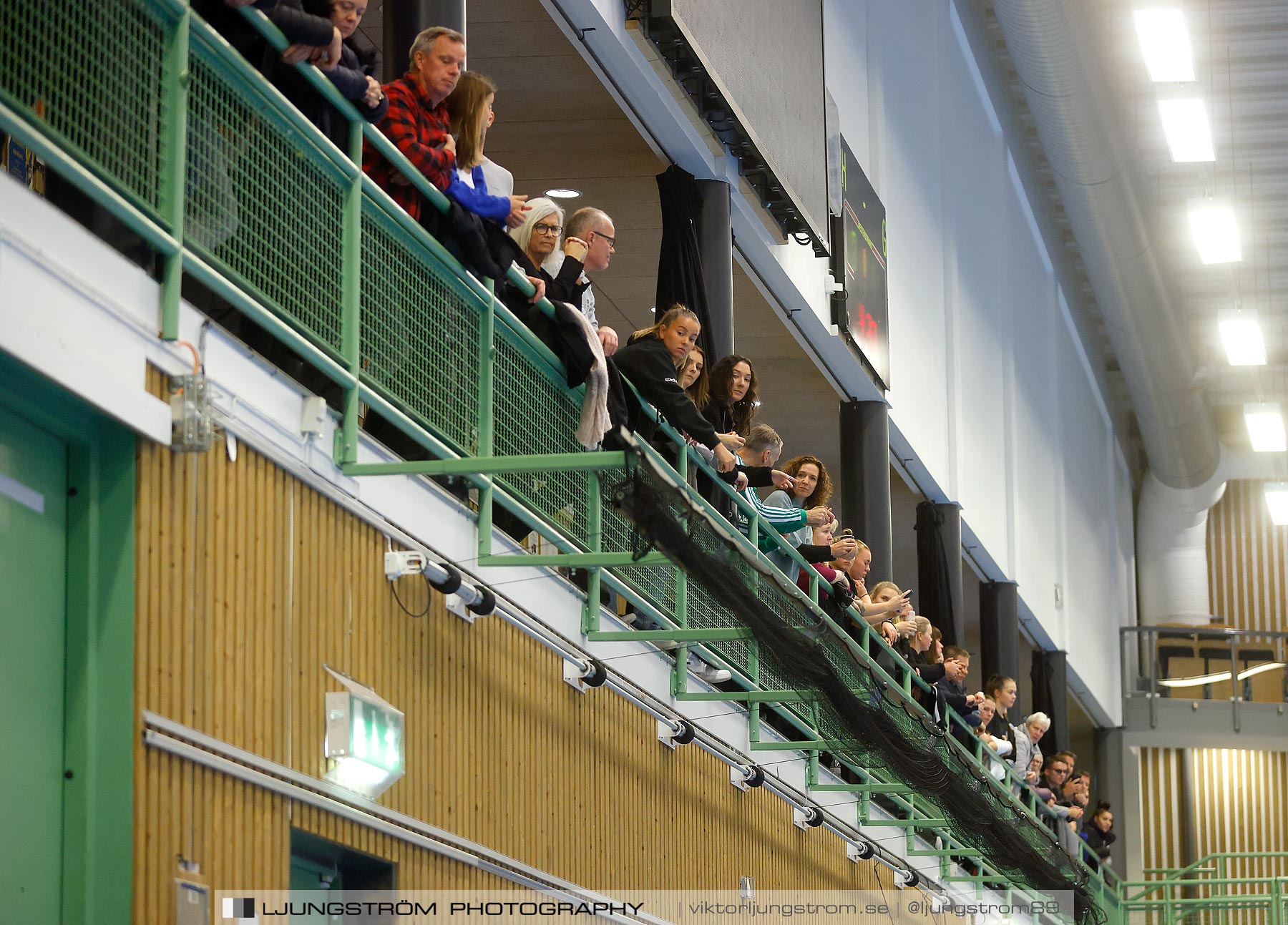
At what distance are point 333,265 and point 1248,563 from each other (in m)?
28.5

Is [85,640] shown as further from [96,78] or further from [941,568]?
[941,568]

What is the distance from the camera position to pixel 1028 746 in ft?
61.8

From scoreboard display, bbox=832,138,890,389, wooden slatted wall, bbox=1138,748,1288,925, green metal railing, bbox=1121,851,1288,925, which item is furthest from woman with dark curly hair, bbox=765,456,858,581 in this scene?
wooden slatted wall, bbox=1138,748,1288,925

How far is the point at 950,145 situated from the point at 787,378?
4.93m

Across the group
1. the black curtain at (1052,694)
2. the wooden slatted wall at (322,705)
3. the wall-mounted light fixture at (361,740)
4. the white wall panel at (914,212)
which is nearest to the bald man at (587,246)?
the wooden slatted wall at (322,705)

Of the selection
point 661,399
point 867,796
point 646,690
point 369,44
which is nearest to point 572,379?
point 661,399

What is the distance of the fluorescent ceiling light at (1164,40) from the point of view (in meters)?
17.4

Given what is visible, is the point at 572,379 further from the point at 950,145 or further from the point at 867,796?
the point at 950,145

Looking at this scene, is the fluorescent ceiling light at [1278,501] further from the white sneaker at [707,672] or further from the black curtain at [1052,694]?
the white sneaker at [707,672]

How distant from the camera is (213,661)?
19.2 feet

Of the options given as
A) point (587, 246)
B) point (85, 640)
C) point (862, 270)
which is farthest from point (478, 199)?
point (862, 270)

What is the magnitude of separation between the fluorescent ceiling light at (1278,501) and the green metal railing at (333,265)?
20.5m

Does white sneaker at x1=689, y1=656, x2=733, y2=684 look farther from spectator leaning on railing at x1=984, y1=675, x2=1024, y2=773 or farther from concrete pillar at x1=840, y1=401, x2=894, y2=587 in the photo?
spectator leaning on railing at x1=984, y1=675, x2=1024, y2=773

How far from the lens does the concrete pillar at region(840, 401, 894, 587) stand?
16.6 m
